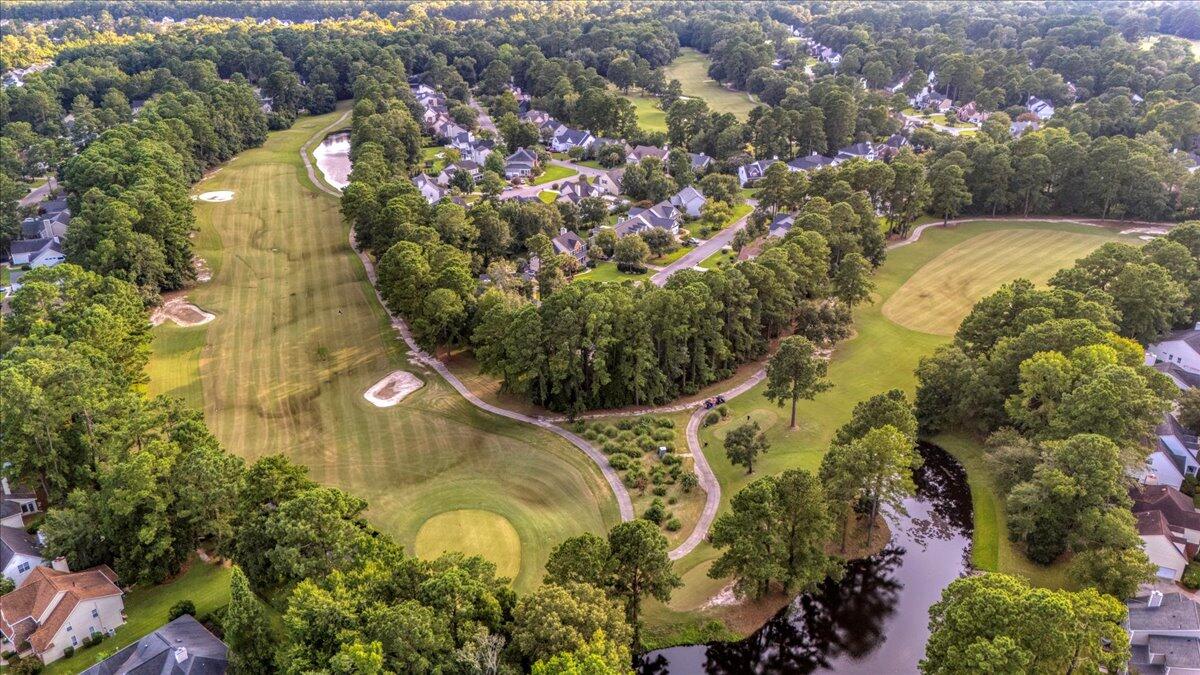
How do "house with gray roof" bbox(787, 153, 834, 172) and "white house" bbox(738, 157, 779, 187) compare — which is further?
"white house" bbox(738, 157, 779, 187)

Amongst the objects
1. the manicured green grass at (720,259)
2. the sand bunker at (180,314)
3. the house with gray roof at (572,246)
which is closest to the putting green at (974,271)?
the manicured green grass at (720,259)

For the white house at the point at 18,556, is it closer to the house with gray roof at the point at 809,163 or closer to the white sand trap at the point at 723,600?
the white sand trap at the point at 723,600

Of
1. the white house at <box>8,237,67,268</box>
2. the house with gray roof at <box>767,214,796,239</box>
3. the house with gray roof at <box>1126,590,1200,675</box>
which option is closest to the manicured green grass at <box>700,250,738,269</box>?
the house with gray roof at <box>767,214,796,239</box>

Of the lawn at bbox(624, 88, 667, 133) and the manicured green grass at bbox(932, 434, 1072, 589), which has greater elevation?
the lawn at bbox(624, 88, 667, 133)

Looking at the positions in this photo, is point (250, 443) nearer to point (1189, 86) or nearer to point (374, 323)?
point (374, 323)

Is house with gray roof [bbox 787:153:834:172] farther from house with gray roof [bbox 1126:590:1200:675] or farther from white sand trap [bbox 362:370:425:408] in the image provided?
house with gray roof [bbox 1126:590:1200:675]

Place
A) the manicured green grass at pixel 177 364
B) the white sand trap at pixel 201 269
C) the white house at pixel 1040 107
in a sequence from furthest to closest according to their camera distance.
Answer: the white house at pixel 1040 107
the white sand trap at pixel 201 269
the manicured green grass at pixel 177 364

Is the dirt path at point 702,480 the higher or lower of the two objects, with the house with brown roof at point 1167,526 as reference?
lower
